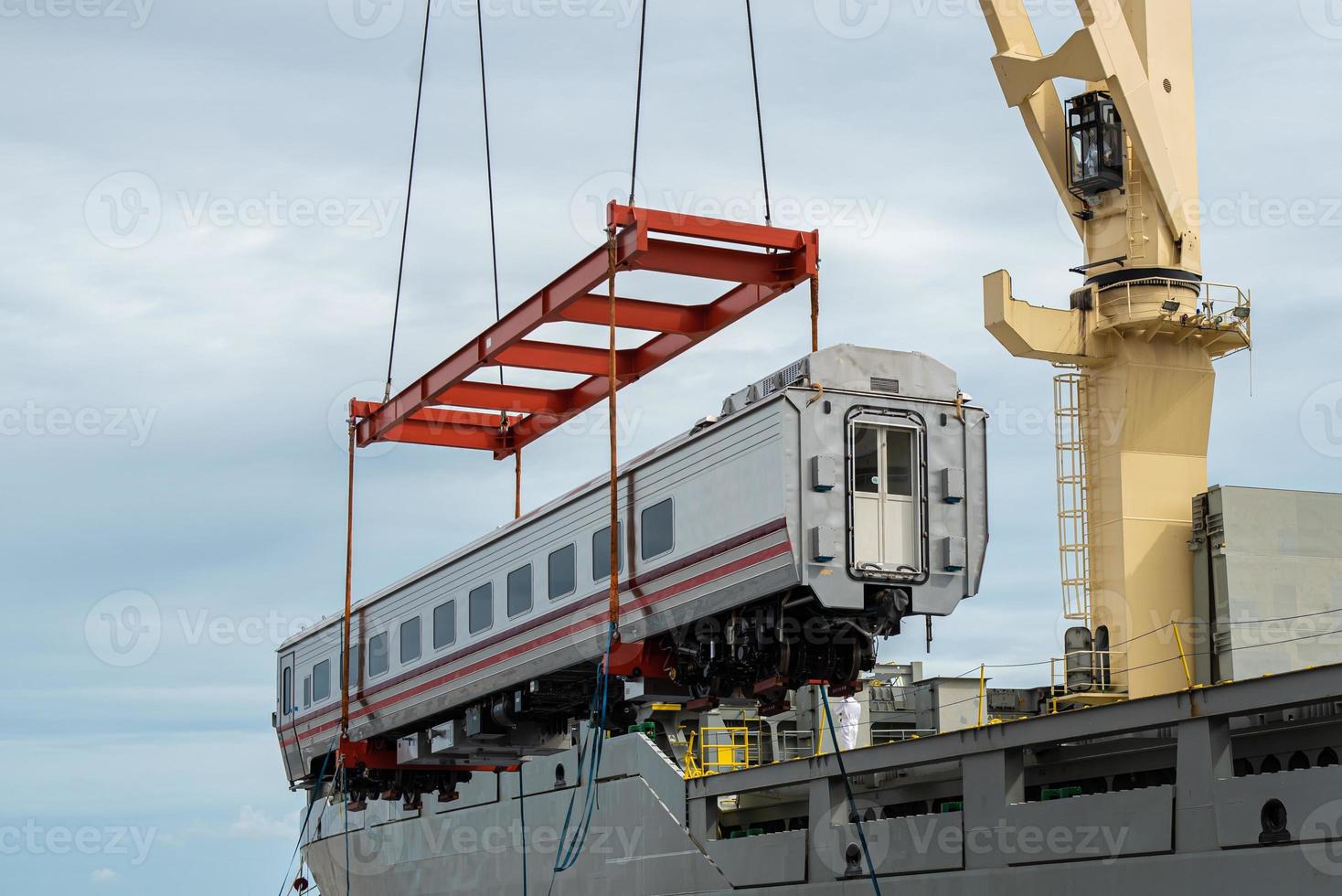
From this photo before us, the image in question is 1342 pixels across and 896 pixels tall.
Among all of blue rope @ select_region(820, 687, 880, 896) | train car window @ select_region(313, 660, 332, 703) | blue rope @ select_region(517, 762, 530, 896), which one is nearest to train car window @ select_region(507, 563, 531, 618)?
blue rope @ select_region(517, 762, 530, 896)

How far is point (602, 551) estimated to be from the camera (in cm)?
1938

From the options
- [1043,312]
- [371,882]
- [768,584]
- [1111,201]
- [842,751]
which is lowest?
[371,882]

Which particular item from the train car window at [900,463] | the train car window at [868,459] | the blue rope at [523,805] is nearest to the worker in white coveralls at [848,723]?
the train car window at [900,463]

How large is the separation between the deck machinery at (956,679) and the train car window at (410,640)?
155 millimetres

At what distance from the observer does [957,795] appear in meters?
18.1

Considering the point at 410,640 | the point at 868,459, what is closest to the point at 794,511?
the point at 868,459

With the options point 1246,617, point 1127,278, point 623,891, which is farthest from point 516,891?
point 1127,278

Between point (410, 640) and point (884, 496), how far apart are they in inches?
397

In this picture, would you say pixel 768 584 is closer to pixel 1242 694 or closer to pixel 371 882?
pixel 1242 694

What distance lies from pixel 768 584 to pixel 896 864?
3436 millimetres

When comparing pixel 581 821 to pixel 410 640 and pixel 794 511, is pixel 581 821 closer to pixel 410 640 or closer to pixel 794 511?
pixel 410 640

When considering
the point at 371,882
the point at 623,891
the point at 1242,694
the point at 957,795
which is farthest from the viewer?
the point at 371,882

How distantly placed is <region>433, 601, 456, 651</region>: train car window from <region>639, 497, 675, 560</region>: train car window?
552 cm

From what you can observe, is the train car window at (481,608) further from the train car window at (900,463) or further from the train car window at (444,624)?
the train car window at (900,463)
